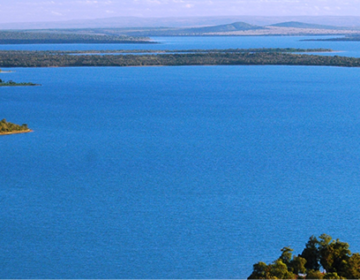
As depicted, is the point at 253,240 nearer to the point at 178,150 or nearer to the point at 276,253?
the point at 276,253

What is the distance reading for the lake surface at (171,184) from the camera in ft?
59.5

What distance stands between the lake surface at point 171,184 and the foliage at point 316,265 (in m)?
1.61

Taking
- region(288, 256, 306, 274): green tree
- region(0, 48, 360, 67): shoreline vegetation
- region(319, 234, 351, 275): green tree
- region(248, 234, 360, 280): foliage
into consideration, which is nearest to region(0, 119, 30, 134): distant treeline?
region(248, 234, 360, 280): foliage

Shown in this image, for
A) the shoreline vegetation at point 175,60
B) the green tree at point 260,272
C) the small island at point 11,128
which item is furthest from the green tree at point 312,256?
the shoreline vegetation at point 175,60

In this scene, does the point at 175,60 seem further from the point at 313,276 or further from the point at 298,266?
the point at 313,276

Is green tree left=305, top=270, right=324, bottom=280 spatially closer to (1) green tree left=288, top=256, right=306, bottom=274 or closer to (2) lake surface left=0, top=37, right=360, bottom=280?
(1) green tree left=288, top=256, right=306, bottom=274

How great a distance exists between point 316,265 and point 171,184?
30.1 feet

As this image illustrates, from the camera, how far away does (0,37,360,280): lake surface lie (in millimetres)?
18141

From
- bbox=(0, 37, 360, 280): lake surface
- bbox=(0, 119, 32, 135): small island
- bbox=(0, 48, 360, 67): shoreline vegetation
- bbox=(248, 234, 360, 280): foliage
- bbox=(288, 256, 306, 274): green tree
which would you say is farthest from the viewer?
bbox=(0, 48, 360, 67): shoreline vegetation

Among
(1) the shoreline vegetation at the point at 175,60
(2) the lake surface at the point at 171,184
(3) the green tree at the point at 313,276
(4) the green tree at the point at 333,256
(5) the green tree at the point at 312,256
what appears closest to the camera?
(3) the green tree at the point at 313,276

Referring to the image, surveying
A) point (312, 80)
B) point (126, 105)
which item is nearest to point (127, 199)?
point (126, 105)

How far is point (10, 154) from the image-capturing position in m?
30.2

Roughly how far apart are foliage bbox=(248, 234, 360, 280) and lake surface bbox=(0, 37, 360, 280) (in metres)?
1.61

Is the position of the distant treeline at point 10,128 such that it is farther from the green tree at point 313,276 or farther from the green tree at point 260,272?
the green tree at point 313,276
